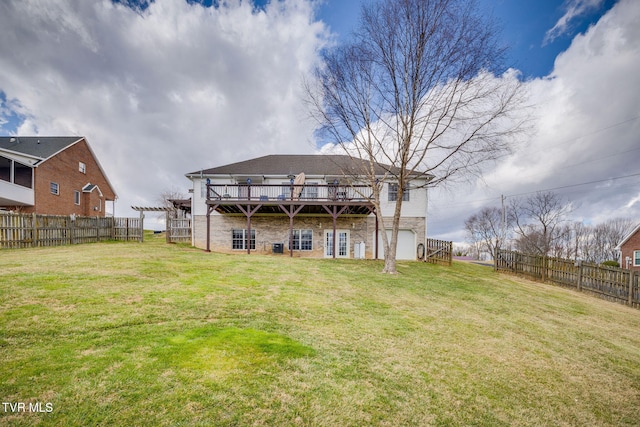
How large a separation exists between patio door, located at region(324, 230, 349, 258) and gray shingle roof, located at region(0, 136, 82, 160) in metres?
23.9

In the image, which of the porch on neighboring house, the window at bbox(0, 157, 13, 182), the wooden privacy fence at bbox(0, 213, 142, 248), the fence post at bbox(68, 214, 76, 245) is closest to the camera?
the wooden privacy fence at bbox(0, 213, 142, 248)

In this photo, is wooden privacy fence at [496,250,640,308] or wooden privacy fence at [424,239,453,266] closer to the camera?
wooden privacy fence at [496,250,640,308]

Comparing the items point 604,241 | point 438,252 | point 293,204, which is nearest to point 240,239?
point 293,204

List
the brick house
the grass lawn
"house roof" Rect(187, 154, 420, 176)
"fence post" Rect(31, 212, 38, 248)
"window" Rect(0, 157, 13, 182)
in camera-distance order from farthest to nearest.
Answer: "window" Rect(0, 157, 13, 182), "house roof" Rect(187, 154, 420, 176), the brick house, "fence post" Rect(31, 212, 38, 248), the grass lawn

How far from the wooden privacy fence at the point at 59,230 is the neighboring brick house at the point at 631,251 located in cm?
4173

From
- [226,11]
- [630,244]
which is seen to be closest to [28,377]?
[226,11]

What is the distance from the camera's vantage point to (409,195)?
17109 millimetres

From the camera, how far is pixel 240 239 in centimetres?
1694

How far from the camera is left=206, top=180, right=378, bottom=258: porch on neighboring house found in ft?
49.1

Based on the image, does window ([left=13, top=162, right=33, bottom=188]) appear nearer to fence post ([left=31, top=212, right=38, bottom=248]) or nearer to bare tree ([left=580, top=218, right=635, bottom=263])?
fence post ([left=31, top=212, right=38, bottom=248])

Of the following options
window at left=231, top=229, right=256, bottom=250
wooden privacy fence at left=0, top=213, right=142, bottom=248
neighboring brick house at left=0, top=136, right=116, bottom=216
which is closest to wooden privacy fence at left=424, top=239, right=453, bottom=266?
window at left=231, top=229, right=256, bottom=250

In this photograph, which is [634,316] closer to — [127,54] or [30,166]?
[127,54]

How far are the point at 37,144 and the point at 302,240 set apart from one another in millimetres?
26199

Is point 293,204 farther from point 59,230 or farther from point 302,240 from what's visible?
point 59,230
